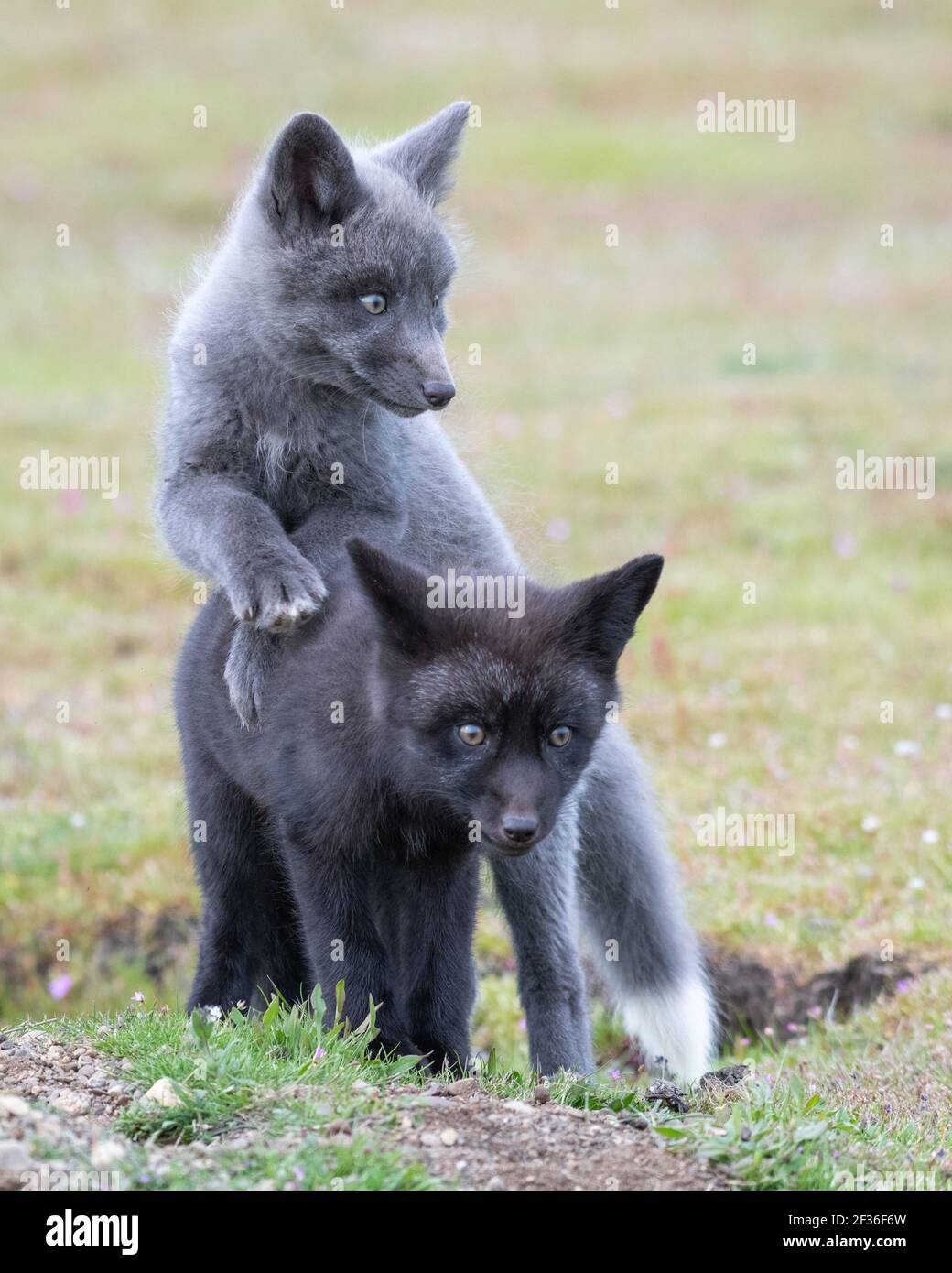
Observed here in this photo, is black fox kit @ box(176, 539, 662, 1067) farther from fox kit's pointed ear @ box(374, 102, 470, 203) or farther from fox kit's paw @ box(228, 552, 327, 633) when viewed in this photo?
fox kit's pointed ear @ box(374, 102, 470, 203)

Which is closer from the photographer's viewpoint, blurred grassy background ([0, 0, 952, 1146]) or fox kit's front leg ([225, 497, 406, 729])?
fox kit's front leg ([225, 497, 406, 729])

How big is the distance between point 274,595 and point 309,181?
1554 millimetres

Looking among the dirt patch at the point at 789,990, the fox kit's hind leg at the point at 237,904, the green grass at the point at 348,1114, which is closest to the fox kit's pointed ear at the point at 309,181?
the fox kit's hind leg at the point at 237,904

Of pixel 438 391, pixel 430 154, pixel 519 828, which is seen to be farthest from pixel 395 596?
pixel 430 154

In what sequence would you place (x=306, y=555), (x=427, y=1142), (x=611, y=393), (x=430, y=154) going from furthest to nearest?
(x=611, y=393)
(x=430, y=154)
(x=306, y=555)
(x=427, y=1142)

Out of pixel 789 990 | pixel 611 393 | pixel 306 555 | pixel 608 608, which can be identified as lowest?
pixel 789 990

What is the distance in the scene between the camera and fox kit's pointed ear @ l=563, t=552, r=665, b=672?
4.44 m

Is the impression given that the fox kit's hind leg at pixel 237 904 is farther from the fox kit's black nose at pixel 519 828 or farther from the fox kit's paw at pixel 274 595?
the fox kit's black nose at pixel 519 828

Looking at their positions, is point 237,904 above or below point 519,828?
below

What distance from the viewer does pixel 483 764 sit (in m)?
4.26

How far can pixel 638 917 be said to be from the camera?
618 cm

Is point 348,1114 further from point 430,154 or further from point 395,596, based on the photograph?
point 430,154

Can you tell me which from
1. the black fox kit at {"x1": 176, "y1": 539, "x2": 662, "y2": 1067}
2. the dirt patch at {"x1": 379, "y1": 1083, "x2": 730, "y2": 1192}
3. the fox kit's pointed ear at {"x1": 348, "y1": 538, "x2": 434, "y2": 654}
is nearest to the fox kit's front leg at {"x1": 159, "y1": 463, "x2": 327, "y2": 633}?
the black fox kit at {"x1": 176, "y1": 539, "x2": 662, "y2": 1067}

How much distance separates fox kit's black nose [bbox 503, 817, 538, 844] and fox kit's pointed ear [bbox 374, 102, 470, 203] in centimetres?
269
